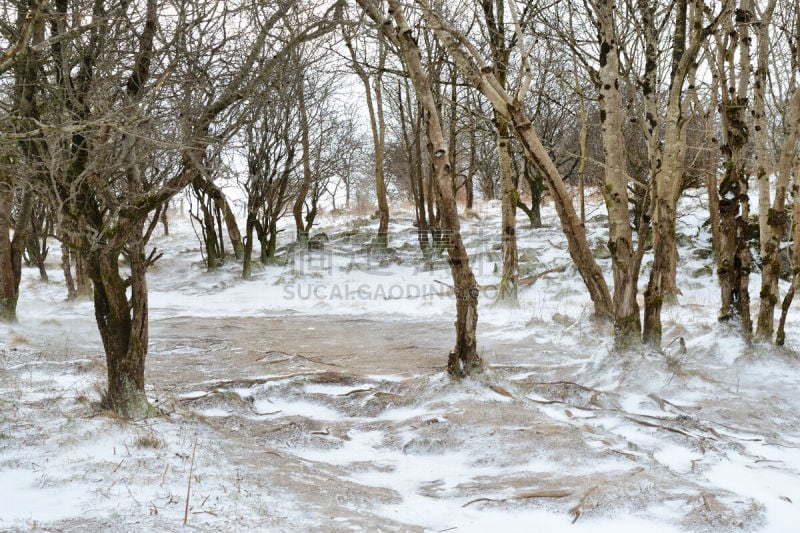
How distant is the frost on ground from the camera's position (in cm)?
296

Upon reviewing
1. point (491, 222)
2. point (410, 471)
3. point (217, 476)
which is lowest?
point (410, 471)

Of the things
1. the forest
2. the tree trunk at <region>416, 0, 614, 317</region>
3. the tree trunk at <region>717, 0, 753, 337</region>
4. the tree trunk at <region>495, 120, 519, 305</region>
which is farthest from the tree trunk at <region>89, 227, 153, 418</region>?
the tree trunk at <region>495, 120, 519, 305</region>

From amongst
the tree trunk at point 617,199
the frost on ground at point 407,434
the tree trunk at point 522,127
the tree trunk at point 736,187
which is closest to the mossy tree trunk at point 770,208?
the tree trunk at point 736,187

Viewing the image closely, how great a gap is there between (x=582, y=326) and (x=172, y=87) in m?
5.61

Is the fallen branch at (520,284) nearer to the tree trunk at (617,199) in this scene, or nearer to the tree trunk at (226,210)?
the tree trunk at (617,199)

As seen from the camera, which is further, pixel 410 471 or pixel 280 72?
pixel 280 72

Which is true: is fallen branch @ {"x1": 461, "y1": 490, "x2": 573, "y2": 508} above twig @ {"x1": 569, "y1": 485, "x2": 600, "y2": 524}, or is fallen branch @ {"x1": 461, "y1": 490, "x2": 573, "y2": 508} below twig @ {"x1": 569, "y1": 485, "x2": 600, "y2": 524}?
below

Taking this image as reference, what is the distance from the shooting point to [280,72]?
455 cm

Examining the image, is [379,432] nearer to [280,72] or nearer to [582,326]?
[280,72]

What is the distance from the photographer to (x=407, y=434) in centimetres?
447

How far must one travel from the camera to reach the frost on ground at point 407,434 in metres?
2.96

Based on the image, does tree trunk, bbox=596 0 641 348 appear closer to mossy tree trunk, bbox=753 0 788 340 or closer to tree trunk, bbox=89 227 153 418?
mossy tree trunk, bbox=753 0 788 340

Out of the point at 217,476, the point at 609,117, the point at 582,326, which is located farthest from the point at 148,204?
Result: the point at 582,326

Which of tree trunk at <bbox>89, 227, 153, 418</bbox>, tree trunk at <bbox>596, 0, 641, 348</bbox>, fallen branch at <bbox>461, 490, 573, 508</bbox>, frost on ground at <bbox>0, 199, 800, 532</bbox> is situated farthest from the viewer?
tree trunk at <bbox>596, 0, 641, 348</bbox>
